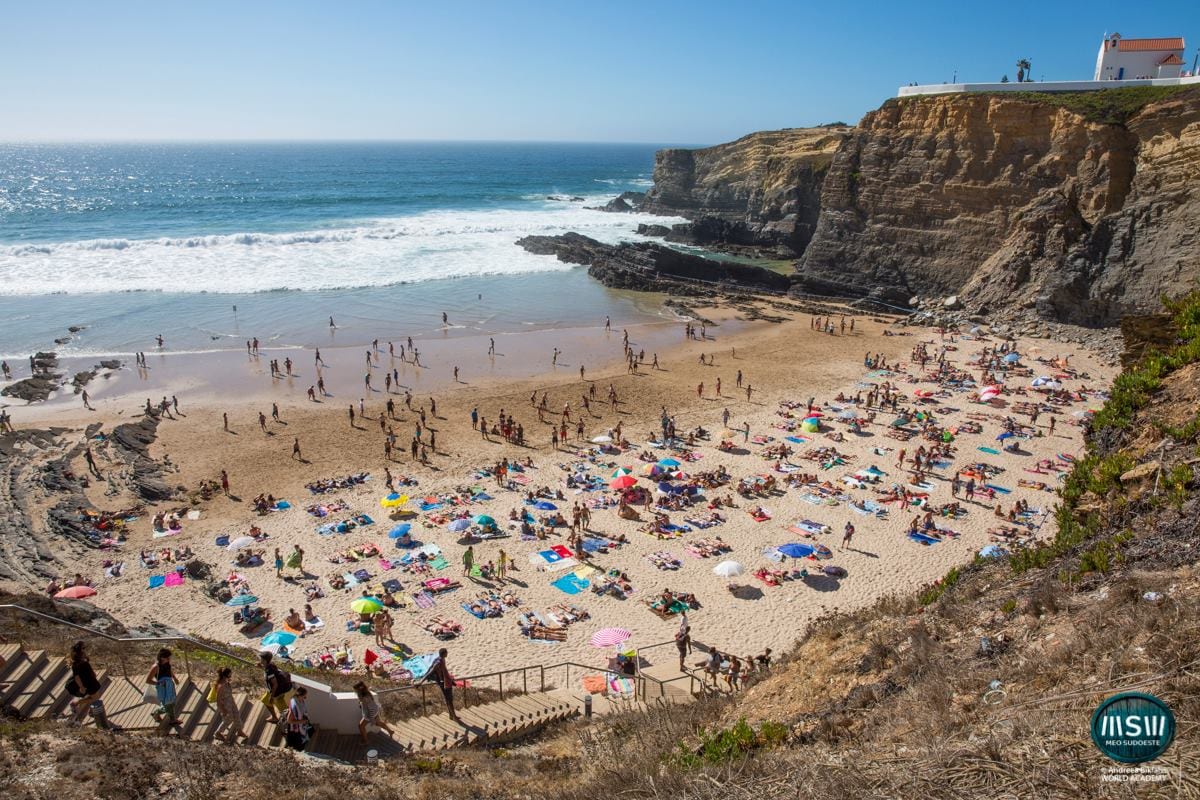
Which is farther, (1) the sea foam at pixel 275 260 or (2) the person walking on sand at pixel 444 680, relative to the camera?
(1) the sea foam at pixel 275 260

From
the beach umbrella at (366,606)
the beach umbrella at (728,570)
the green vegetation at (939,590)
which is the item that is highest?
the green vegetation at (939,590)

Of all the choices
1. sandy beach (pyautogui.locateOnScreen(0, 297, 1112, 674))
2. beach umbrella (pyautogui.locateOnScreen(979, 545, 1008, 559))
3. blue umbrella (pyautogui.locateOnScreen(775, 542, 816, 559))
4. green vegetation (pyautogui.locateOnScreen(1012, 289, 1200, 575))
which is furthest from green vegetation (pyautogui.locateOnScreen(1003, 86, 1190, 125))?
blue umbrella (pyautogui.locateOnScreen(775, 542, 816, 559))

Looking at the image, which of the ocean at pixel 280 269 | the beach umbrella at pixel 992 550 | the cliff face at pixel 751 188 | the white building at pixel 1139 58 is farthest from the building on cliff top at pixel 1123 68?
the beach umbrella at pixel 992 550

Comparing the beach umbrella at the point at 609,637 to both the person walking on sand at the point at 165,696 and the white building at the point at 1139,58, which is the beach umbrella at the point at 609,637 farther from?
the white building at the point at 1139,58

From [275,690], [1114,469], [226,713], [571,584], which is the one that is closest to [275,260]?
[571,584]

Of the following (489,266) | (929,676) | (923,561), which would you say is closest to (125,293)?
(489,266)

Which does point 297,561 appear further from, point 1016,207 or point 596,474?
point 1016,207
